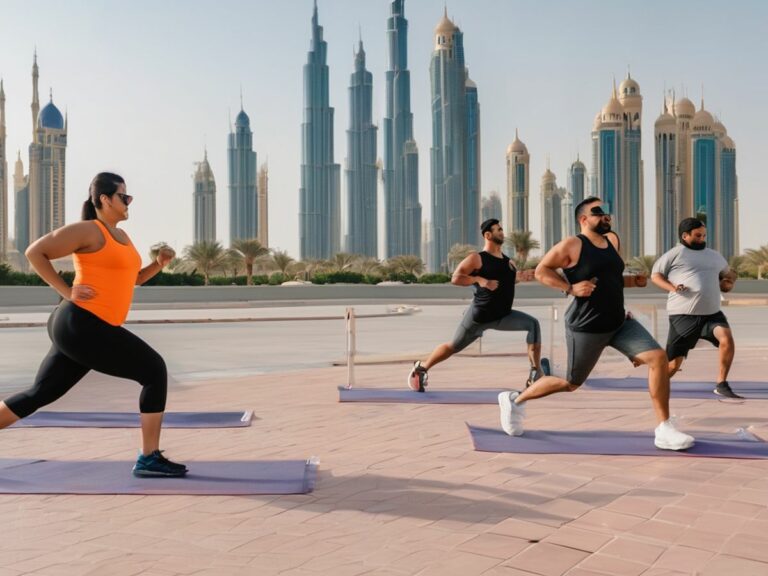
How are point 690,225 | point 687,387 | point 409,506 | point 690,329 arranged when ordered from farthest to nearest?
point 687,387, point 690,329, point 690,225, point 409,506

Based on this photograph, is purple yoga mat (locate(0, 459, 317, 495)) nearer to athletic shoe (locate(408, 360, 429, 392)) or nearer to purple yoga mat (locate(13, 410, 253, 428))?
purple yoga mat (locate(13, 410, 253, 428))

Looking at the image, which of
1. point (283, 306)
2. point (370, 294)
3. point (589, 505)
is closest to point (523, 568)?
point (589, 505)

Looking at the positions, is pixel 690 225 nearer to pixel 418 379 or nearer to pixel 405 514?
pixel 418 379

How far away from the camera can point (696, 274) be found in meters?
7.91

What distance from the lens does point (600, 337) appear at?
5.82 meters

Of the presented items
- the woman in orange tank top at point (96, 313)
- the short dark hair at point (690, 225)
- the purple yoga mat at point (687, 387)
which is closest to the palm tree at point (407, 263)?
the purple yoga mat at point (687, 387)

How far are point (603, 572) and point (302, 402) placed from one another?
5158mm

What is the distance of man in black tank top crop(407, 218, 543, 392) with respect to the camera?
8156 mm

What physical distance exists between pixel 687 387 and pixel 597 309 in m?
3.75

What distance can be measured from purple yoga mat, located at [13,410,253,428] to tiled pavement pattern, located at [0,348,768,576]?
0.21 metres

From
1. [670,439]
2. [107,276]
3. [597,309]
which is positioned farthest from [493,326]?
[107,276]

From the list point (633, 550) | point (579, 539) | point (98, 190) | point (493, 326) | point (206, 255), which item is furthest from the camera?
point (206, 255)

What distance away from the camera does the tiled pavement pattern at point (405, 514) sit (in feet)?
11.7

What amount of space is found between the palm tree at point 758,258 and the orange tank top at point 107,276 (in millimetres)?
64675
